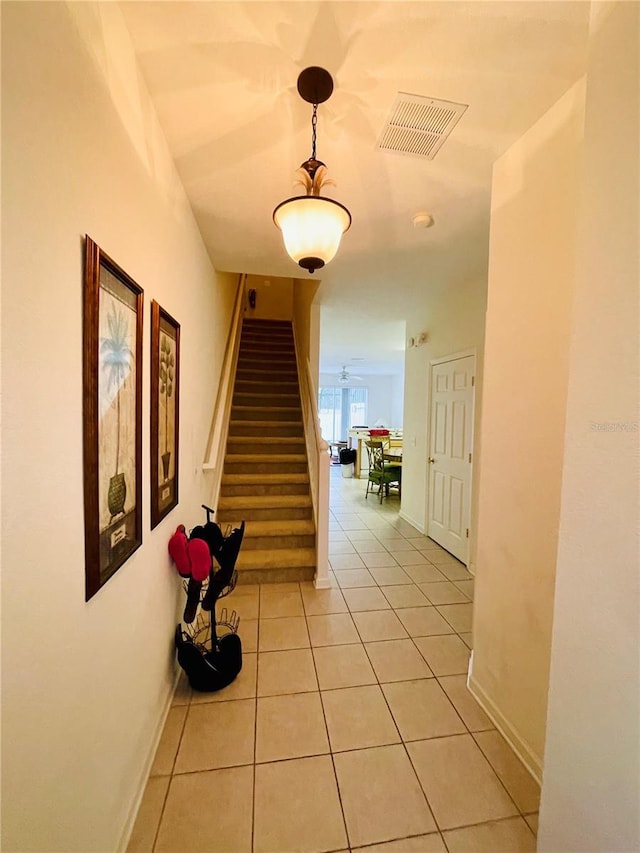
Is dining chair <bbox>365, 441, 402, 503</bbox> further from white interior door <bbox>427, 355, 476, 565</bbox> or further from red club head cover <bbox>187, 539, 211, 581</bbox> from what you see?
red club head cover <bbox>187, 539, 211, 581</bbox>

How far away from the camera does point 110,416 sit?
104cm

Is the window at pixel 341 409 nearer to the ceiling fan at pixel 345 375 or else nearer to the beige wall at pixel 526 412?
the ceiling fan at pixel 345 375

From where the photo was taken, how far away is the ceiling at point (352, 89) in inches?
41.8

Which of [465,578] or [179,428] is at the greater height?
[179,428]

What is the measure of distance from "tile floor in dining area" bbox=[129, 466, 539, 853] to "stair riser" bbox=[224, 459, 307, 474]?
1.54m

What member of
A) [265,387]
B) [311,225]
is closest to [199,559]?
[311,225]

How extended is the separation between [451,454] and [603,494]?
9.58ft

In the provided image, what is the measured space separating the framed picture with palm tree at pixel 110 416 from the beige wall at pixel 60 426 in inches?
1.5

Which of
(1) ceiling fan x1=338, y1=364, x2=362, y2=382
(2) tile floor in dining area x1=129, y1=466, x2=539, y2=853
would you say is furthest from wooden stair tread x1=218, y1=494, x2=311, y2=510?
(1) ceiling fan x1=338, y1=364, x2=362, y2=382

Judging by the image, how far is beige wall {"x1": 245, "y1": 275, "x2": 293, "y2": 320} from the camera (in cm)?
684

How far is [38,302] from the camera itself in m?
0.71

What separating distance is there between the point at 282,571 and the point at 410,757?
1733mm

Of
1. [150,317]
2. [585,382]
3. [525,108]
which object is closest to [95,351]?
[150,317]

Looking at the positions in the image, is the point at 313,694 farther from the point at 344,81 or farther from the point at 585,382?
the point at 344,81
